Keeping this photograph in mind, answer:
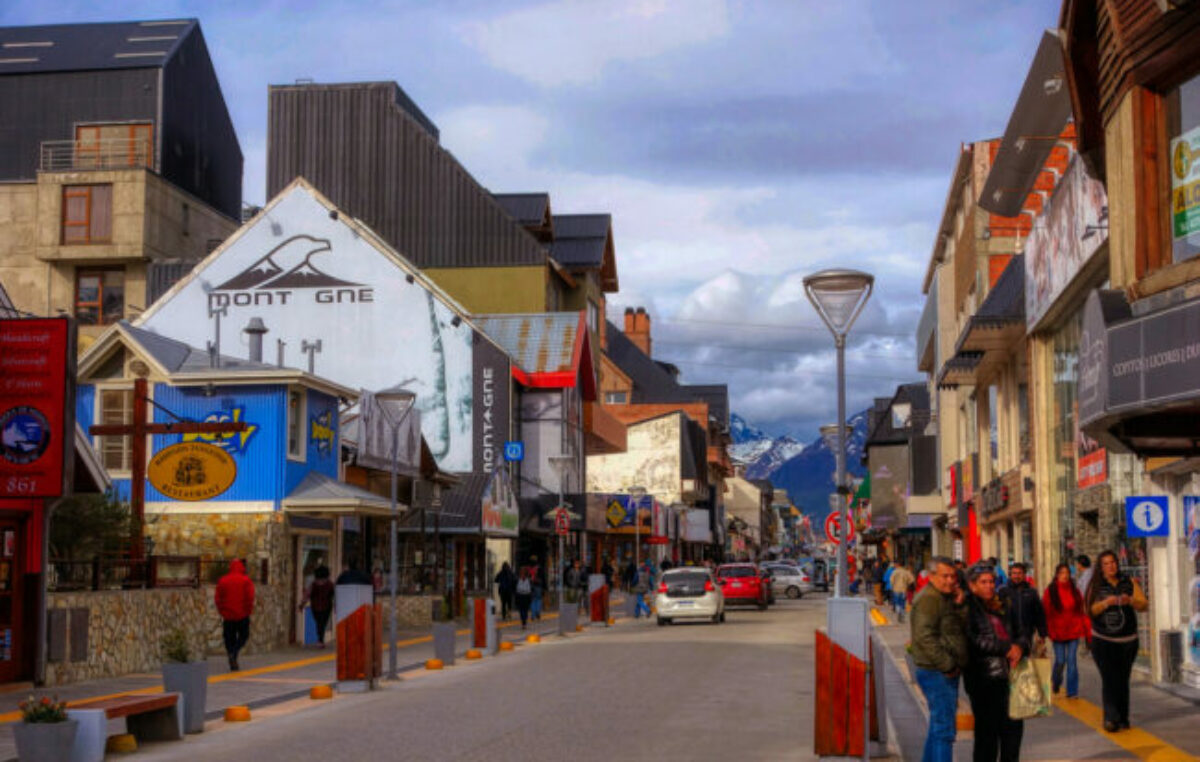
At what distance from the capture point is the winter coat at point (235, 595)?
22953 millimetres

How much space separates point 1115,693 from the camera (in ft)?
47.5

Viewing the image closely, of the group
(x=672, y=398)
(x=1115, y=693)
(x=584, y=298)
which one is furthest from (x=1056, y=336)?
(x=672, y=398)

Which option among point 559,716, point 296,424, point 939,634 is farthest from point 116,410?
point 939,634

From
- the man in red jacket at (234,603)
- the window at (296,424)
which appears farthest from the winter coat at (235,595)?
the window at (296,424)

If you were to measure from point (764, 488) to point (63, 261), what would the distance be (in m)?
122

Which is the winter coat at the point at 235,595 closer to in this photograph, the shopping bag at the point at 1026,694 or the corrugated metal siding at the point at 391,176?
the shopping bag at the point at 1026,694

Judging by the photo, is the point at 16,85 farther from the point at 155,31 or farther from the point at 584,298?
the point at 584,298

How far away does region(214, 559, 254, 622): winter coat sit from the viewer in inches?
904

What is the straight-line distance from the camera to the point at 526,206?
6122 cm

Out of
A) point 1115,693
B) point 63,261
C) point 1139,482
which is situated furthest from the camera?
point 63,261

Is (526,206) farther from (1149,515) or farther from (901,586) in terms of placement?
(1149,515)

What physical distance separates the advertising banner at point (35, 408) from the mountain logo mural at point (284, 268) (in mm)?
29693

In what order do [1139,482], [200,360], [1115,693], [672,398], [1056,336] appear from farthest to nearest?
[672,398]
[200,360]
[1056,336]
[1139,482]
[1115,693]

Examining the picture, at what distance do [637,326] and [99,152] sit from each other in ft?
176
